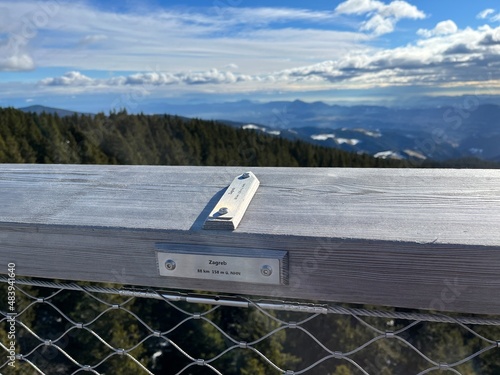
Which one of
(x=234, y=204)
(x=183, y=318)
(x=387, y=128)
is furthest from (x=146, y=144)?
(x=387, y=128)

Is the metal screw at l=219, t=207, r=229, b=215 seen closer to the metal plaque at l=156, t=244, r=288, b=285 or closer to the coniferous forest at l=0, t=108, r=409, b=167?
the metal plaque at l=156, t=244, r=288, b=285

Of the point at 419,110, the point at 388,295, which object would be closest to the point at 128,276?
the point at 388,295

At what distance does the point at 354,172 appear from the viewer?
3.12ft

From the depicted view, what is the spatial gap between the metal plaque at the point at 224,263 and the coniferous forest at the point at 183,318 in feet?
10.8

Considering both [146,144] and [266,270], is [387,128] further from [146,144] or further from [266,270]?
[266,270]

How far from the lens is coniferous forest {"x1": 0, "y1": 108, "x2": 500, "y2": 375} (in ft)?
40.4

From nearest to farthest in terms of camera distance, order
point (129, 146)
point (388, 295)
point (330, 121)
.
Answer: point (388, 295), point (129, 146), point (330, 121)

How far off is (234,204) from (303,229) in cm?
13

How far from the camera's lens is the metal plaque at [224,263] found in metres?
0.75

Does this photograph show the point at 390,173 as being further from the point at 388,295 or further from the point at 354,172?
the point at 388,295

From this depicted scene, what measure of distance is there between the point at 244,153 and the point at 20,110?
55.6 feet

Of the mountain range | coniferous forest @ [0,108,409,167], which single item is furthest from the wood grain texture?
the mountain range

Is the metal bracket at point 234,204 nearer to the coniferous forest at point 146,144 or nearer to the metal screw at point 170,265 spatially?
the metal screw at point 170,265

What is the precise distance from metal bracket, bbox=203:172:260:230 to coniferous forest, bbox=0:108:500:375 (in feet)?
10.7
